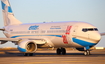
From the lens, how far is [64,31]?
1400 inches

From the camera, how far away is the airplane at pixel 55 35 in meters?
33.4

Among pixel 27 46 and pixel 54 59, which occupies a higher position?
pixel 27 46

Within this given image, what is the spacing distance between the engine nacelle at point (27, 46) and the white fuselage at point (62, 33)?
246 centimetres

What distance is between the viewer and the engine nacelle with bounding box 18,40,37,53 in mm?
34750

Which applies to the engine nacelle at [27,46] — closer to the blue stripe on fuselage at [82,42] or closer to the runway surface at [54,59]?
the runway surface at [54,59]

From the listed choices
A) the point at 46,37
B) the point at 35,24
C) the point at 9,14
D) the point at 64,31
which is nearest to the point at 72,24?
the point at 64,31

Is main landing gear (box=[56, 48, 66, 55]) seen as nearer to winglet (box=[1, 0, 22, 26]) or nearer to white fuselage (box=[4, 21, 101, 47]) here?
white fuselage (box=[4, 21, 101, 47])

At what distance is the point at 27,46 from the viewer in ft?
118

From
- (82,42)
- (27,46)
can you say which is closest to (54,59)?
(82,42)

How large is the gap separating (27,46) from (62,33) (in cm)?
486

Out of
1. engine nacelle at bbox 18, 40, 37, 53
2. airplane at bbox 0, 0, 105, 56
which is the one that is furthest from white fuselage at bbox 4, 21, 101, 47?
engine nacelle at bbox 18, 40, 37, 53

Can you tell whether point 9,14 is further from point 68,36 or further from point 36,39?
point 68,36

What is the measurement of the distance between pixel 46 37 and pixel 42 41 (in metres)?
0.96

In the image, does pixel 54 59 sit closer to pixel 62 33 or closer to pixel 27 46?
pixel 62 33
